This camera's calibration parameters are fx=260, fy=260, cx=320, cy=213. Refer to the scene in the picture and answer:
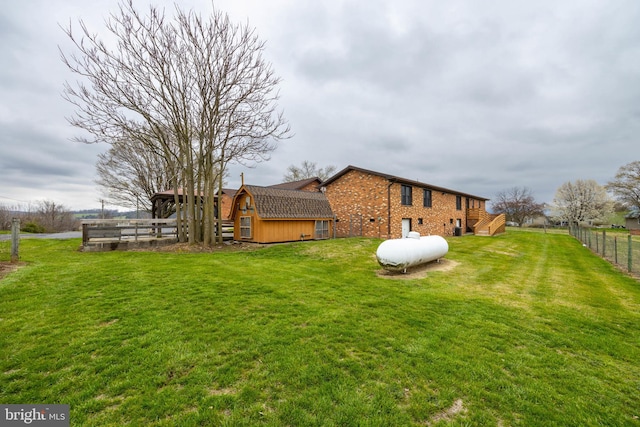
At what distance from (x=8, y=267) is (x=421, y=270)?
44.6 feet

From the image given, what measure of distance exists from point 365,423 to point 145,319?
4119 millimetres

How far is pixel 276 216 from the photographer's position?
640 inches

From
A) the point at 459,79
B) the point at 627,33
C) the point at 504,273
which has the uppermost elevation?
the point at 459,79

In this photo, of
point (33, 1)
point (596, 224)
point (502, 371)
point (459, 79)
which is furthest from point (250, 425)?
point (596, 224)

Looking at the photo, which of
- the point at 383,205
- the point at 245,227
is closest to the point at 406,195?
the point at 383,205

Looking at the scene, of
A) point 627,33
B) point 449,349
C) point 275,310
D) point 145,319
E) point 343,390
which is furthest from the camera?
point 627,33

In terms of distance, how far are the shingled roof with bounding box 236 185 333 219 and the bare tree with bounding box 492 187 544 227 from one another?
56.5 m

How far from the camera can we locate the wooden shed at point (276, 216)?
16109mm

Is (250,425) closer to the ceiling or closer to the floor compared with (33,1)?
closer to the floor

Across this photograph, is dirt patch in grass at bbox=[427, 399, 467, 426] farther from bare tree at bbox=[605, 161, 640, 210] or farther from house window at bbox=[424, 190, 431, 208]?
bare tree at bbox=[605, 161, 640, 210]

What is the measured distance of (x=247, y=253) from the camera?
1330 cm

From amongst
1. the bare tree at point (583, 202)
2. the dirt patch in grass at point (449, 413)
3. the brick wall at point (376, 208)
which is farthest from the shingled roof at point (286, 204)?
the bare tree at point (583, 202)

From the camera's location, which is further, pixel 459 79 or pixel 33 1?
pixel 459 79

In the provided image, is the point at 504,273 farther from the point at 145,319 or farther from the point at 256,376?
the point at 145,319
